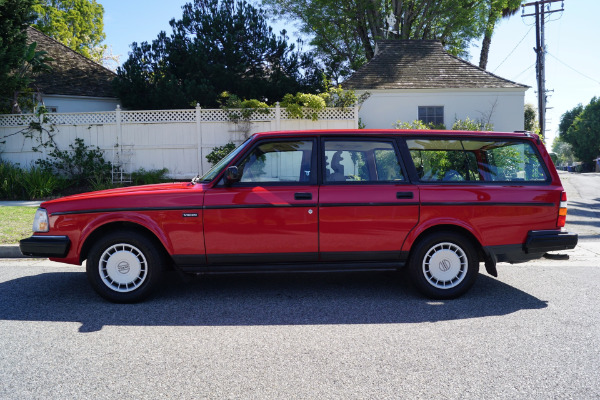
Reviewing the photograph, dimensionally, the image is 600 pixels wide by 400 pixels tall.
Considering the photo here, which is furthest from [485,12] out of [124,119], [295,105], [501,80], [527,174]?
[527,174]

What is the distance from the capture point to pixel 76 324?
4340mm

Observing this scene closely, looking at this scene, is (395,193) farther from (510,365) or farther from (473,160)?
(510,365)

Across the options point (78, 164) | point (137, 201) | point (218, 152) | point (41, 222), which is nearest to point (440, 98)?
point (218, 152)

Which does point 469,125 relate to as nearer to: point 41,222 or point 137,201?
point 137,201

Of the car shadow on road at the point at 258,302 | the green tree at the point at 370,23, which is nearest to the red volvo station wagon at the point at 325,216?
the car shadow on road at the point at 258,302

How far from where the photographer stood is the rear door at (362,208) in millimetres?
4906

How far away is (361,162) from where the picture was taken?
5.14m

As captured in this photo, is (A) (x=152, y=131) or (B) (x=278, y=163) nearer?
(B) (x=278, y=163)

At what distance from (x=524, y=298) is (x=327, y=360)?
2768 millimetres

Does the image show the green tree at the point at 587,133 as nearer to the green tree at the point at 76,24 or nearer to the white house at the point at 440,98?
the white house at the point at 440,98

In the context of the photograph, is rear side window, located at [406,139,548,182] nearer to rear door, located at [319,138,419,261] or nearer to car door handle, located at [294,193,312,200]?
rear door, located at [319,138,419,261]

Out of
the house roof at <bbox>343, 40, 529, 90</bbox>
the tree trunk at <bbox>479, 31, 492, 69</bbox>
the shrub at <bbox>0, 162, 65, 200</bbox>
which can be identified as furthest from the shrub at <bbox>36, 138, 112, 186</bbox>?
the tree trunk at <bbox>479, 31, 492, 69</bbox>

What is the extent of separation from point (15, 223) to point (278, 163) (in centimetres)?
664

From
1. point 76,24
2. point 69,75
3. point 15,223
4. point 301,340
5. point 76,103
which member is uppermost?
point 76,24
